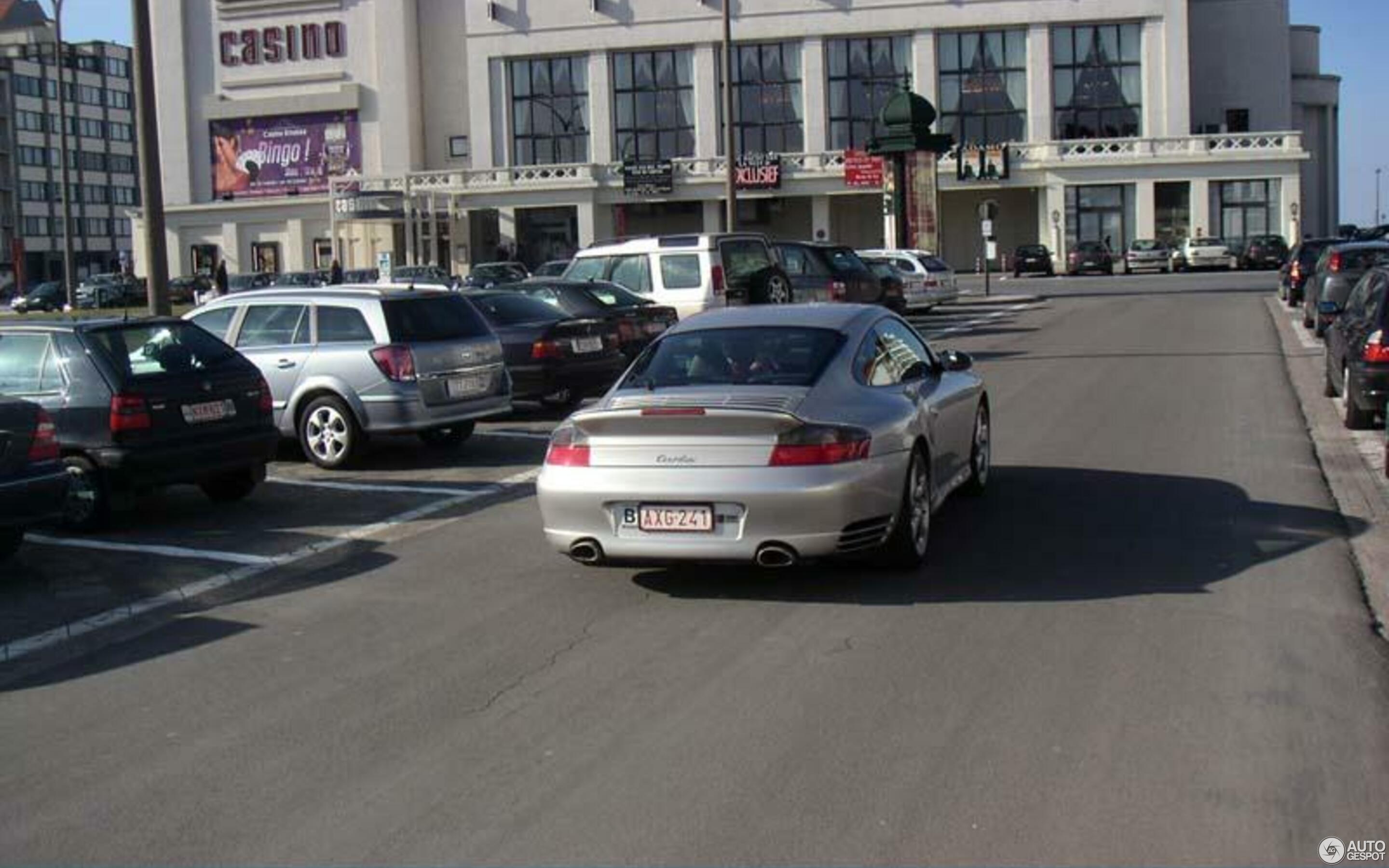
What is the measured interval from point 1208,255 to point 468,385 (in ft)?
172

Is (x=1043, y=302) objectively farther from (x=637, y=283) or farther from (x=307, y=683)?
(x=307, y=683)

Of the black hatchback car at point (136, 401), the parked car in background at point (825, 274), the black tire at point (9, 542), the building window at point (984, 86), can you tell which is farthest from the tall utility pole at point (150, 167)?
the building window at point (984, 86)

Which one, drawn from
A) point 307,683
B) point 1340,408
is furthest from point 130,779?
point 1340,408

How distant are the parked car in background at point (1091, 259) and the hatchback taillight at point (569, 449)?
54.9 meters

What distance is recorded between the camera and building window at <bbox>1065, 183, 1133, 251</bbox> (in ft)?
221

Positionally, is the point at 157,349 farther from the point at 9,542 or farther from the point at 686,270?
the point at 686,270

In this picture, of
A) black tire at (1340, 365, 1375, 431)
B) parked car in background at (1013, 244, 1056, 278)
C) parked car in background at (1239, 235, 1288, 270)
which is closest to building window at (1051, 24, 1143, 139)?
parked car in background at (1013, 244, 1056, 278)

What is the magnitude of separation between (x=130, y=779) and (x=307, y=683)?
1.32 meters

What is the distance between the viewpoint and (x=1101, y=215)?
6756cm

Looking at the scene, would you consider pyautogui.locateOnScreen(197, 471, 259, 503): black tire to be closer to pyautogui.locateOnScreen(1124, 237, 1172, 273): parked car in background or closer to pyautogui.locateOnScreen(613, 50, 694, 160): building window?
pyautogui.locateOnScreen(1124, 237, 1172, 273): parked car in background

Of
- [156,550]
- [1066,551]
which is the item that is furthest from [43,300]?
[1066,551]

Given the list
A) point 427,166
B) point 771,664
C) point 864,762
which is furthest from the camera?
point 427,166

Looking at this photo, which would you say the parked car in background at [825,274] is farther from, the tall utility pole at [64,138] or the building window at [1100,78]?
the building window at [1100,78]

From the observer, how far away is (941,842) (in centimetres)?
477
